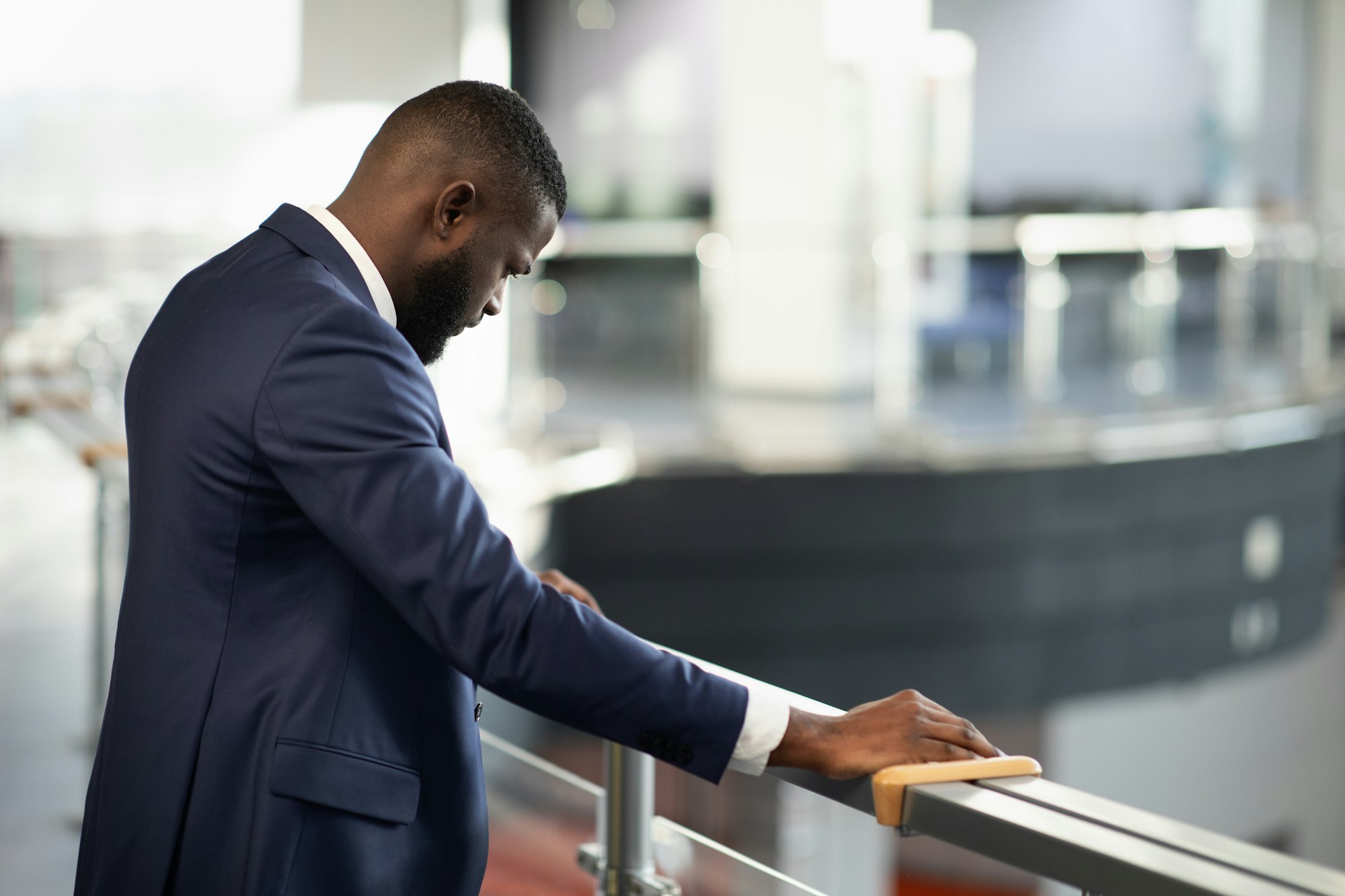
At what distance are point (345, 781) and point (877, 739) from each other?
39 cm

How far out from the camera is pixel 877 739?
1003 mm

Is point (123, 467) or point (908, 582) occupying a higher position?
point (123, 467)

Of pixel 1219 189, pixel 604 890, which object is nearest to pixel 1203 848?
pixel 604 890

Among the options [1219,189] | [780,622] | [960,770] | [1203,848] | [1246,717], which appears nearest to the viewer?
[1203,848]

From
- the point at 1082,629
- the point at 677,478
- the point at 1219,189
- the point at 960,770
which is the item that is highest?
the point at 1219,189

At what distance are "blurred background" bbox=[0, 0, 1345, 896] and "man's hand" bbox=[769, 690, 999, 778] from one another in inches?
102

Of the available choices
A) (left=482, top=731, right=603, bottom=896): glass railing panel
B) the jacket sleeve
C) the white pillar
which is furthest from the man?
the white pillar

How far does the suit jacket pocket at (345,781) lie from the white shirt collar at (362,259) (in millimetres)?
333

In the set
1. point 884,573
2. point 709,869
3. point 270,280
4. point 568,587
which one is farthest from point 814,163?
point 270,280

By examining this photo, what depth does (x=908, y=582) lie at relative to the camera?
527cm

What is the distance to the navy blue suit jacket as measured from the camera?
3.19 ft

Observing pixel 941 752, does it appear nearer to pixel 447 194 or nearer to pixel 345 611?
pixel 345 611

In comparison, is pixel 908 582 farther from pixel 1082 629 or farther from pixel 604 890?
pixel 604 890

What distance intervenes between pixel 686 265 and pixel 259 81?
6.98 ft
